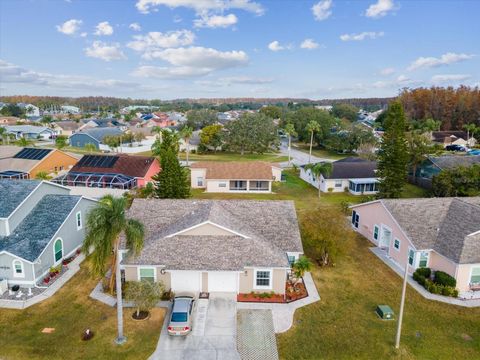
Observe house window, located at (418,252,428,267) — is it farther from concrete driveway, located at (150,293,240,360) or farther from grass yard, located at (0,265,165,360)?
grass yard, located at (0,265,165,360)

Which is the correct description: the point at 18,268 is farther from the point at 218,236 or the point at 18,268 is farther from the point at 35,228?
the point at 218,236

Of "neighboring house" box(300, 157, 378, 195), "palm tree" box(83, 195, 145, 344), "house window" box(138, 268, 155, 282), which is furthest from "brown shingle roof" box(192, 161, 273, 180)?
"palm tree" box(83, 195, 145, 344)

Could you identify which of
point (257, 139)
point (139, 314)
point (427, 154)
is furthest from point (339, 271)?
point (257, 139)

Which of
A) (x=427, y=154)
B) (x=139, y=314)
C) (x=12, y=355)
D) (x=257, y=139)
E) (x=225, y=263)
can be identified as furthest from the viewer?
(x=257, y=139)

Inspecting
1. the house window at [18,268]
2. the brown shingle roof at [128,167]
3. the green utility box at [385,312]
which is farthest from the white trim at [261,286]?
the brown shingle roof at [128,167]

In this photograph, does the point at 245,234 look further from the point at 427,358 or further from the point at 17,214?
the point at 17,214

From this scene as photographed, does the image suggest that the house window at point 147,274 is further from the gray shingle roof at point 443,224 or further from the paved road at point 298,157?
the paved road at point 298,157
